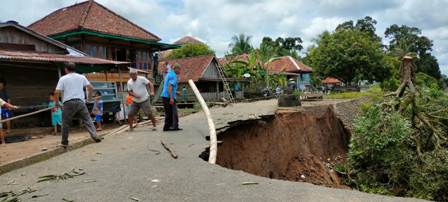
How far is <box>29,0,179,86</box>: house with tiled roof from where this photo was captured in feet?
68.0

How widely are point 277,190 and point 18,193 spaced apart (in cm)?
328

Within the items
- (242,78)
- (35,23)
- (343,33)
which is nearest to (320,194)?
(35,23)

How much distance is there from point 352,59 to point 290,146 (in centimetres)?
2540

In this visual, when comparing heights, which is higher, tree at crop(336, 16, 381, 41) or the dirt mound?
tree at crop(336, 16, 381, 41)

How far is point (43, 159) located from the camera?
709 cm

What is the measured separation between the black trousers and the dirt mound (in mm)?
1406

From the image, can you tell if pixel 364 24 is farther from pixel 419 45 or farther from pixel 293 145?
pixel 293 145

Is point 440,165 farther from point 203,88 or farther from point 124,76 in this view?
point 203,88

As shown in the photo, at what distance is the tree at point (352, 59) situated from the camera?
123ft

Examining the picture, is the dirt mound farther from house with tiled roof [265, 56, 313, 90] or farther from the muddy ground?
house with tiled roof [265, 56, 313, 90]

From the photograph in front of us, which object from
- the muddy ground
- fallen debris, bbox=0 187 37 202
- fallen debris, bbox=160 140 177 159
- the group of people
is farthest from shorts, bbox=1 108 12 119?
fallen debris, bbox=0 187 37 202

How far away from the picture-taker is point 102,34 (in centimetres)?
2059

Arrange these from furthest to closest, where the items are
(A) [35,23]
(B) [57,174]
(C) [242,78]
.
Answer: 1. (C) [242,78]
2. (A) [35,23]
3. (B) [57,174]

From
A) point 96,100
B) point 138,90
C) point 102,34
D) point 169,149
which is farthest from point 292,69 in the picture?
point 169,149
